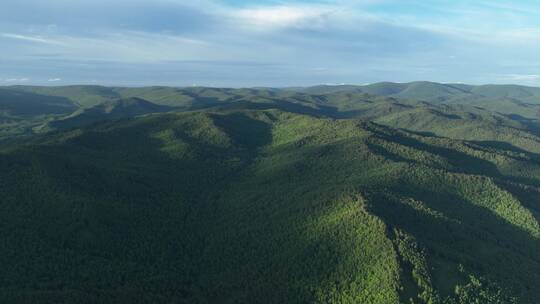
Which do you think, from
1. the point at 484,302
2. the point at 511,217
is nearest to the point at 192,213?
the point at 484,302

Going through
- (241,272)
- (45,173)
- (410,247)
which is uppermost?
(45,173)

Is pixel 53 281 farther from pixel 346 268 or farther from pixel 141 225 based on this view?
pixel 346 268

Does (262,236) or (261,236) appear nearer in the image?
(262,236)

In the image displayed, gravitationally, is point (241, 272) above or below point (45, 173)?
below

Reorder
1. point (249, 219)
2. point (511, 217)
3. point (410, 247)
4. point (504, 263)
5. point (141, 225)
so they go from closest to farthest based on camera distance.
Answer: point (410, 247) → point (504, 263) → point (141, 225) → point (249, 219) → point (511, 217)

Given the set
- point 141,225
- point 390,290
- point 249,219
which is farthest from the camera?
point 249,219

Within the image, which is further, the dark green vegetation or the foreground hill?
the foreground hill

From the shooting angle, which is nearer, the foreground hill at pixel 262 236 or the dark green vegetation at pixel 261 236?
Result: the dark green vegetation at pixel 261 236

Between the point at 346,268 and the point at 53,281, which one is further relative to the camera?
the point at 346,268
